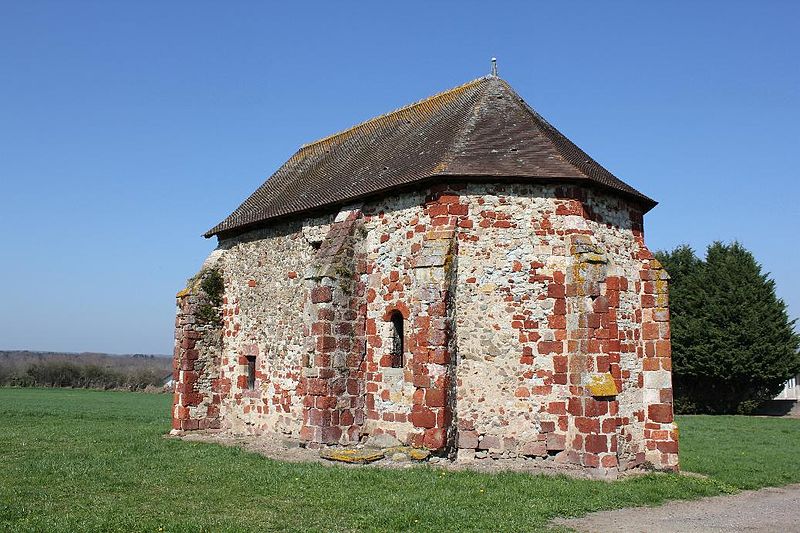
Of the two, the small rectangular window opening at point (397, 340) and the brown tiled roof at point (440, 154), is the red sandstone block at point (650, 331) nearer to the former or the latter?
the brown tiled roof at point (440, 154)

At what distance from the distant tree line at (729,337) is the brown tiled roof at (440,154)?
66.9 feet

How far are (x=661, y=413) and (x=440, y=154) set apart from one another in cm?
689

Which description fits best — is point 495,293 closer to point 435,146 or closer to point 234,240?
point 435,146

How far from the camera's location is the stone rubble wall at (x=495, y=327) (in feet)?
40.7

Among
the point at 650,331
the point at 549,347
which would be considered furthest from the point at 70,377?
the point at 650,331

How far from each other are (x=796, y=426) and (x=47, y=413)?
3000 centimetres

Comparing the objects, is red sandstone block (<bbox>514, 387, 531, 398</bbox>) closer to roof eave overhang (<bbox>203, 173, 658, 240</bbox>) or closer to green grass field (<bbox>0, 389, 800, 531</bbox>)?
green grass field (<bbox>0, 389, 800, 531</bbox>)

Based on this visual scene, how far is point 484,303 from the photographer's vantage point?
12992 mm

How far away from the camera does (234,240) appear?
19797mm

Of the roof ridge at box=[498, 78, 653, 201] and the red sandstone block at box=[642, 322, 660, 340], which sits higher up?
the roof ridge at box=[498, 78, 653, 201]

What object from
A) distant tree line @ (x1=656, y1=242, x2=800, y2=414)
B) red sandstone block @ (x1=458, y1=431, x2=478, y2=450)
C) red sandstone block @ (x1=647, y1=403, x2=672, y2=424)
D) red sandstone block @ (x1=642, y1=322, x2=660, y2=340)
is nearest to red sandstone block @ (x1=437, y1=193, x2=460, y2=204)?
red sandstone block @ (x1=458, y1=431, x2=478, y2=450)

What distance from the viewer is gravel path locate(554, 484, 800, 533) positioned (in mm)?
8508

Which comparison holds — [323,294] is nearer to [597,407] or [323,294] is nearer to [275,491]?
[275,491]

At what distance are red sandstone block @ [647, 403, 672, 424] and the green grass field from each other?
53.2 inches
